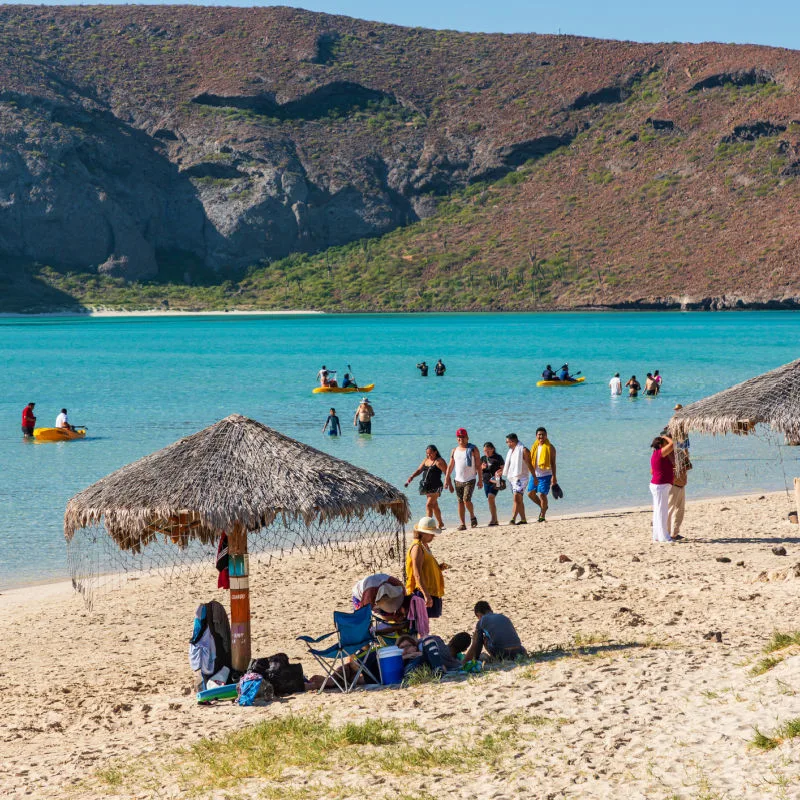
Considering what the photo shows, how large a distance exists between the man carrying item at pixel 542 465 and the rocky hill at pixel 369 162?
114m

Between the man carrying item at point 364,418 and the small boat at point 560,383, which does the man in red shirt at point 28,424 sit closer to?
the man carrying item at point 364,418

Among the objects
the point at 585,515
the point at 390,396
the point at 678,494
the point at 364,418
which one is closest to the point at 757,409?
the point at 678,494

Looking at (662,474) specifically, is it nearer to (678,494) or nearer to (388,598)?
(678,494)

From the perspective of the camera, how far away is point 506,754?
720cm

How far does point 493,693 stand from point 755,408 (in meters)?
6.14

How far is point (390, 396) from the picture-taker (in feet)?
146

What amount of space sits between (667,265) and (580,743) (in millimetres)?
126432

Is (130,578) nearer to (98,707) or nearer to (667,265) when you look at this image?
(98,707)

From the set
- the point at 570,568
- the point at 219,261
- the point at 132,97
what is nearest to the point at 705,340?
the point at 570,568

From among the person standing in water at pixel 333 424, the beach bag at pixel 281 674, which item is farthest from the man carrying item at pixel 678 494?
the person standing in water at pixel 333 424

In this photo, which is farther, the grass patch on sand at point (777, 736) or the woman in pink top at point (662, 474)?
the woman in pink top at point (662, 474)

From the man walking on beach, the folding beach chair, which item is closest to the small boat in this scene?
the man walking on beach

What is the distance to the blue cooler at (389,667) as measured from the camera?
9078mm

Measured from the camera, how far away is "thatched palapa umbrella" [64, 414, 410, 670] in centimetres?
902
